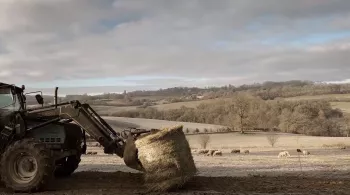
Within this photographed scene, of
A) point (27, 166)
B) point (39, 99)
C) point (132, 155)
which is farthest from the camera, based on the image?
point (39, 99)

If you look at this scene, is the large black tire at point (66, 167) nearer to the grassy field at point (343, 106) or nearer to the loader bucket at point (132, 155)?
the loader bucket at point (132, 155)

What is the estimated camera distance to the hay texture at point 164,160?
38.7 feet

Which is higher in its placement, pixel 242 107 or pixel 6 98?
pixel 6 98

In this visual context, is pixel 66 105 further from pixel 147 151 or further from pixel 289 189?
pixel 289 189

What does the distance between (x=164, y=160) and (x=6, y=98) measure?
5348mm

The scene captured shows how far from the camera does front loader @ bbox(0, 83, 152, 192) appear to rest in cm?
1222

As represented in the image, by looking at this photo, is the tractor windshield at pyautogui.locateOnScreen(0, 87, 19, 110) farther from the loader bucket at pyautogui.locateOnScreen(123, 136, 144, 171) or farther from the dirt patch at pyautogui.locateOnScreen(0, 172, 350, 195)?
the loader bucket at pyautogui.locateOnScreen(123, 136, 144, 171)

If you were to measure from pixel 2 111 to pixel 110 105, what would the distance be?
425 ft

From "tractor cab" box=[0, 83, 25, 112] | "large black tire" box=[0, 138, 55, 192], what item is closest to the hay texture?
"large black tire" box=[0, 138, 55, 192]

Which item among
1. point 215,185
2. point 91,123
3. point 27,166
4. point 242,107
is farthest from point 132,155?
point 242,107

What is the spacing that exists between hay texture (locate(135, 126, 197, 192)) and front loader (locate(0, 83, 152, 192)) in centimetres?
40

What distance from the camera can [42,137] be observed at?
13711 mm

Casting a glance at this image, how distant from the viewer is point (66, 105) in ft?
43.4

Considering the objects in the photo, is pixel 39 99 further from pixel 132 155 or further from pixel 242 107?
pixel 242 107
